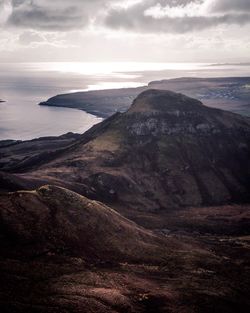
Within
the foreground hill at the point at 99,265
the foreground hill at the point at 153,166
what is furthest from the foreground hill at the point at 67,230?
the foreground hill at the point at 153,166

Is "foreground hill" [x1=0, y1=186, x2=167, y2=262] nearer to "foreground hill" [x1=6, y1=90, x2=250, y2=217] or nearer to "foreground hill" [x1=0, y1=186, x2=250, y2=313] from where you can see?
"foreground hill" [x1=0, y1=186, x2=250, y2=313]

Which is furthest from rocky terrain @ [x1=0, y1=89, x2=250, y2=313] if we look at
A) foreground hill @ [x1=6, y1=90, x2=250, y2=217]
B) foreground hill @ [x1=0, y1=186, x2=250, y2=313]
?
foreground hill @ [x1=6, y1=90, x2=250, y2=217]

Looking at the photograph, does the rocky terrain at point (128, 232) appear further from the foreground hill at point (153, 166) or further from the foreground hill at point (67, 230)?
the foreground hill at point (153, 166)

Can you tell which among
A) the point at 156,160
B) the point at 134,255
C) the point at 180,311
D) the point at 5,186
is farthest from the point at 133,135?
the point at 180,311

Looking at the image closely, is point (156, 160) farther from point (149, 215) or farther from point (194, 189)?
point (149, 215)

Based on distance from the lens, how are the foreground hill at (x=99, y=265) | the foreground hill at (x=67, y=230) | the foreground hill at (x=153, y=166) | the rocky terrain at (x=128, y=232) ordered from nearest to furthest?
the foreground hill at (x=99, y=265) → the rocky terrain at (x=128, y=232) → the foreground hill at (x=67, y=230) → the foreground hill at (x=153, y=166)

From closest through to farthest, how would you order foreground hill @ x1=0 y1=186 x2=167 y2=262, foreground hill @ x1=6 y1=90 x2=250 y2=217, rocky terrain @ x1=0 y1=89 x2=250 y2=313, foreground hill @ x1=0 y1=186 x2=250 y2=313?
foreground hill @ x1=0 y1=186 x2=250 y2=313 < rocky terrain @ x1=0 y1=89 x2=250 y2=313 < foreground hill @ x1=0 y1=186 x2=167 y2=262 < foreground hill @ x1=6 y1=90 x2=250 y2=217

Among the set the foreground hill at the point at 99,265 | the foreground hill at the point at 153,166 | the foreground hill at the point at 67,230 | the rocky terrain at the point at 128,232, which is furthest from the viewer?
the foreground hill at the point at 153,166
